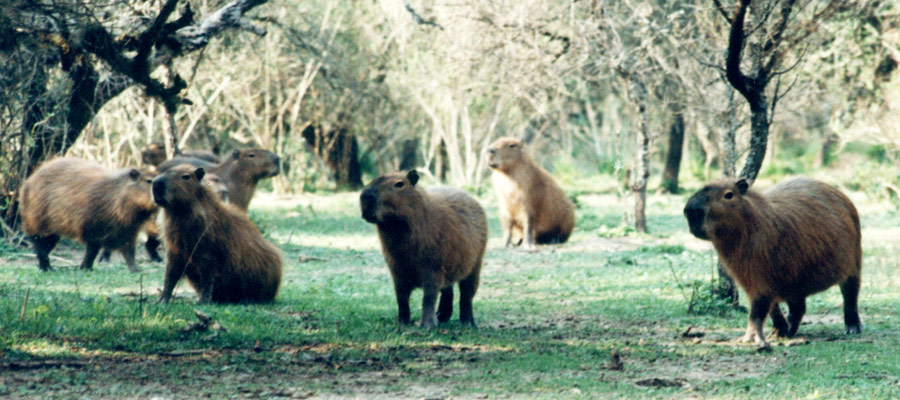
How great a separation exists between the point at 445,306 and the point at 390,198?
1.23m

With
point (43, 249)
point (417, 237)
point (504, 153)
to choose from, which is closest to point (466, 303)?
point (417, 237)

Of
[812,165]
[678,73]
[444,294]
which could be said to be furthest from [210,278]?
[812,165]

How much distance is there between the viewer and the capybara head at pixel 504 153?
47.5 feet

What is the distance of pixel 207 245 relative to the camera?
26.8 feet

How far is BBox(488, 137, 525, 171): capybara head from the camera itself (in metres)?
14.5

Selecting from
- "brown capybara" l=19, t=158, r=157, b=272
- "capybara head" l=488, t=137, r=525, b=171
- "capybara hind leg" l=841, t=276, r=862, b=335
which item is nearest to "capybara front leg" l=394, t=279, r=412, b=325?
"capybara hind leg" l=841, t=276, r=862, b=335

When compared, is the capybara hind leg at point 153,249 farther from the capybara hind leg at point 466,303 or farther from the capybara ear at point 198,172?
the capybara hind leg at point 466,303

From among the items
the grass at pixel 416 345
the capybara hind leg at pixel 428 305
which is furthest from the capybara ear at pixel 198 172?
the capybara hind leg at pixel 428 305

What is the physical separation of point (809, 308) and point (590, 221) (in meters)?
8.51

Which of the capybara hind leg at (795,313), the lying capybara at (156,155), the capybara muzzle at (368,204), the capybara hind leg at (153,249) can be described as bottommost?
the capybara hind leg at (153,249)

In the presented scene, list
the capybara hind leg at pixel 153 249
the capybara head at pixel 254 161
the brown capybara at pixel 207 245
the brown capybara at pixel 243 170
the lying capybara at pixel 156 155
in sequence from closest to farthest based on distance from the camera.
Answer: the brown capybara at pixel 207 245, the capybara hind leg at pixel 153 249, the brown capybara at pixel 243 170, the capybara head at pixel 254 161, the lying capybara at pixel 156 155

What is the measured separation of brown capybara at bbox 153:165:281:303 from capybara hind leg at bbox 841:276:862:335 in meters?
4.68

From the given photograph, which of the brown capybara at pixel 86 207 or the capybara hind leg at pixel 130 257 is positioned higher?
the brown capybara at pixel 86 207

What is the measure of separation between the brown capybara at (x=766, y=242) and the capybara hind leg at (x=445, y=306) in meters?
2.14
